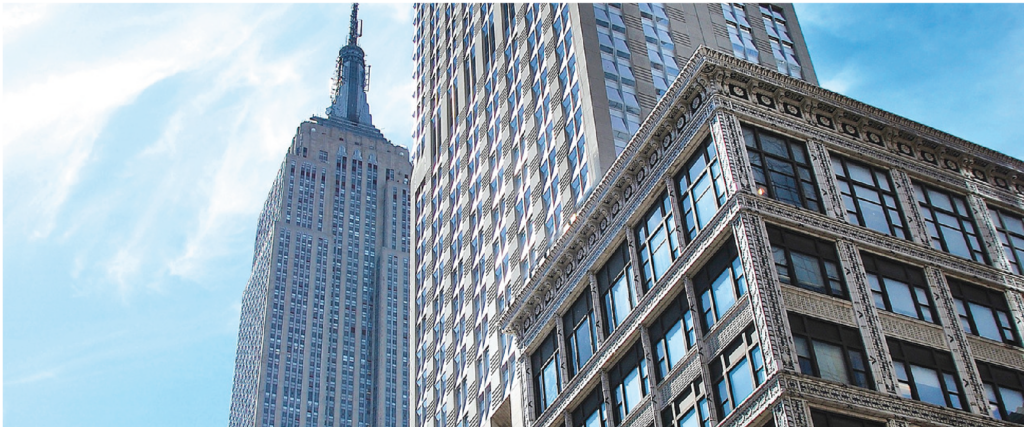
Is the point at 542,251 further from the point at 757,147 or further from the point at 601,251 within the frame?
the point at 757,147

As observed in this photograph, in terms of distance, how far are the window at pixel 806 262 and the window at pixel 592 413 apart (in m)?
9.72

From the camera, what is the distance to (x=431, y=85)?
345ft

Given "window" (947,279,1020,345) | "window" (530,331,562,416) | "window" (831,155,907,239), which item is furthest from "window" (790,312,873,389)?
"window" (530,331,562,416)

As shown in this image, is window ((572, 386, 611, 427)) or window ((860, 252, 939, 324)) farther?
window ((572, 386, 611, 427))

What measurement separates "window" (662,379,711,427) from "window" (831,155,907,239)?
8.26 m

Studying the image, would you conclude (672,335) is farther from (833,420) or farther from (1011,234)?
(1011,234)

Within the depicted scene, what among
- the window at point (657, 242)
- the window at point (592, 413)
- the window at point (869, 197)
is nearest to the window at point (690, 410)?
the window at point (592, 413)

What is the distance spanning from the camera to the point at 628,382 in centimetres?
4481

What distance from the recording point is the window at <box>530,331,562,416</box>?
5053 centimetres

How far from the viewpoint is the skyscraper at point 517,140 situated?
2753 inches

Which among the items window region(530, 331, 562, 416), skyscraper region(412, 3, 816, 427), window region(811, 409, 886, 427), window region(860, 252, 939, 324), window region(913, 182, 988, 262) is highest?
skyscraper region(412, 3, 816, 427)

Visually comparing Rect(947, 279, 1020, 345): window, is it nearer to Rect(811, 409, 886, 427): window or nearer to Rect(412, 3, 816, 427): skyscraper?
Rect(811, 409, 886, 427): window

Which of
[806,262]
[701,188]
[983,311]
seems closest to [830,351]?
[806,262]

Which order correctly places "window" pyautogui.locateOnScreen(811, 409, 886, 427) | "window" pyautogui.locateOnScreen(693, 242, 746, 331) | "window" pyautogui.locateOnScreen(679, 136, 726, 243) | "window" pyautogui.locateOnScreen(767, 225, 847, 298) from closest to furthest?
1. "window" pyautogui.locateOnScreen(811, 409, 886, 427)
2. "window" pyautogui.locateOnScreen(767, 225, 847, 298)
3. "window" pyautogui.locateOnScreen(693, 242, 746, 331)
4. "window" pyautogui.locateOnScreen(679, 136, 726, 243)
